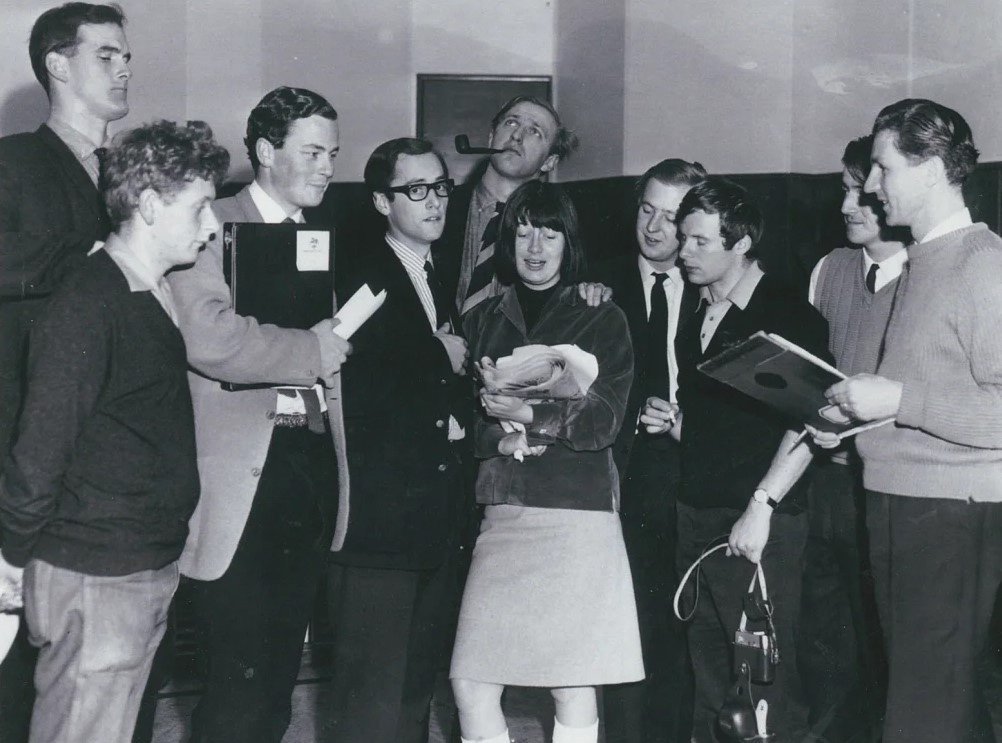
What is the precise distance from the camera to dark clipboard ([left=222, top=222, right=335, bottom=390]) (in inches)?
92.6

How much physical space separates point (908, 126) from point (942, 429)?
688mm

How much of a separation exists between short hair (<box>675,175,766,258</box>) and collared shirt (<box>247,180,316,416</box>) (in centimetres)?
105

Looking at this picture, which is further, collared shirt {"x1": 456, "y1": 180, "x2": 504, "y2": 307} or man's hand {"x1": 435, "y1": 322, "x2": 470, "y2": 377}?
collared shirt {"x1": 456, "y1": 180, "x2": 504, "y2": 307}

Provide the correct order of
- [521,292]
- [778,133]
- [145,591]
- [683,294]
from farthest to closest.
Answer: [778,133]
[683,294]
[521,292]
[145,591]

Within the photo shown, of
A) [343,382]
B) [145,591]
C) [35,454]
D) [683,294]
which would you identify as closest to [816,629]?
[683,294]

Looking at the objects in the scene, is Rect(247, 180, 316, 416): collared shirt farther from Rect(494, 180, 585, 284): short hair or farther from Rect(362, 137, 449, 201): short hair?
Rect(494, 180, 585, 284): short hair

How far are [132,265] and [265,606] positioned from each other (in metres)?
0.86

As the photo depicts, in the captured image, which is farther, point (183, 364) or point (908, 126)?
point (908, 126)

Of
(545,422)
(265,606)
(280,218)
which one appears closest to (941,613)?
(545,422)

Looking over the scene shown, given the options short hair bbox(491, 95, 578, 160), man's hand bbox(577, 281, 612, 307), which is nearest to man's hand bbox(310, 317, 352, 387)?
man's hand bbox(577, 281, 612, 307)

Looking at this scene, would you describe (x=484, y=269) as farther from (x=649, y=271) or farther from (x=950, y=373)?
(x=950, y=373)

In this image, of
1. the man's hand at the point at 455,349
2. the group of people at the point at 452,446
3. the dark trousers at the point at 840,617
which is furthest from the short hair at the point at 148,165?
the dark trousers at the point at 840,617

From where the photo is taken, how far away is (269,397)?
8.04 feet

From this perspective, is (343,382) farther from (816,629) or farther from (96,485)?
(816,629)
